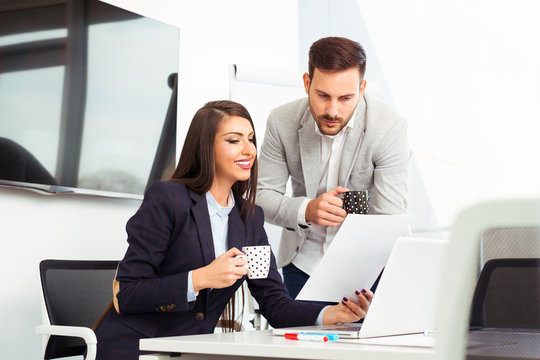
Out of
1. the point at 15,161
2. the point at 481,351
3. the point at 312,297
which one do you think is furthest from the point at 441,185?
the point at 481,351

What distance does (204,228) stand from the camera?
169 centimetres

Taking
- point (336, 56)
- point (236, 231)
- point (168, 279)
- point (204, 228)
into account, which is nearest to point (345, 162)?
point (336, 56)

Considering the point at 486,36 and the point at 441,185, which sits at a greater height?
the point at 486,36

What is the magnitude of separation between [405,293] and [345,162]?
0.90 meters

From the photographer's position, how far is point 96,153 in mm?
2971

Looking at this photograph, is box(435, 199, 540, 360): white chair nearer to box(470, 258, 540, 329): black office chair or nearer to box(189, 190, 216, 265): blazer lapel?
box(470, 258, 540, 329): black office chair

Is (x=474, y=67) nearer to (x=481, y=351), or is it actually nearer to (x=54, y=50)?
(x=54, y=50)

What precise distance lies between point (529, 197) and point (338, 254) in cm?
87

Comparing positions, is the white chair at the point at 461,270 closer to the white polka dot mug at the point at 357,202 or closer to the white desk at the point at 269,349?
the white desk at the point at 269,349

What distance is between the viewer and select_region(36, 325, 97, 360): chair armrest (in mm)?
1721

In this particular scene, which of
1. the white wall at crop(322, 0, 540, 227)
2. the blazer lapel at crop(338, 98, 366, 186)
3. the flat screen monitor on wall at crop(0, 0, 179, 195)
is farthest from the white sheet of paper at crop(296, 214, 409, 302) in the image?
Answer: the white wall at crop(322, 0, 540, 227)

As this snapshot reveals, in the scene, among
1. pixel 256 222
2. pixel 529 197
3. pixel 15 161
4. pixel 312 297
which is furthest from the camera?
pixel 15 161

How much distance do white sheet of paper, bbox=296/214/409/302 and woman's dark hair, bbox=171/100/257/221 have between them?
1.33ft

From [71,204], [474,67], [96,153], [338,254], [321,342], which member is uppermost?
[474,67]
